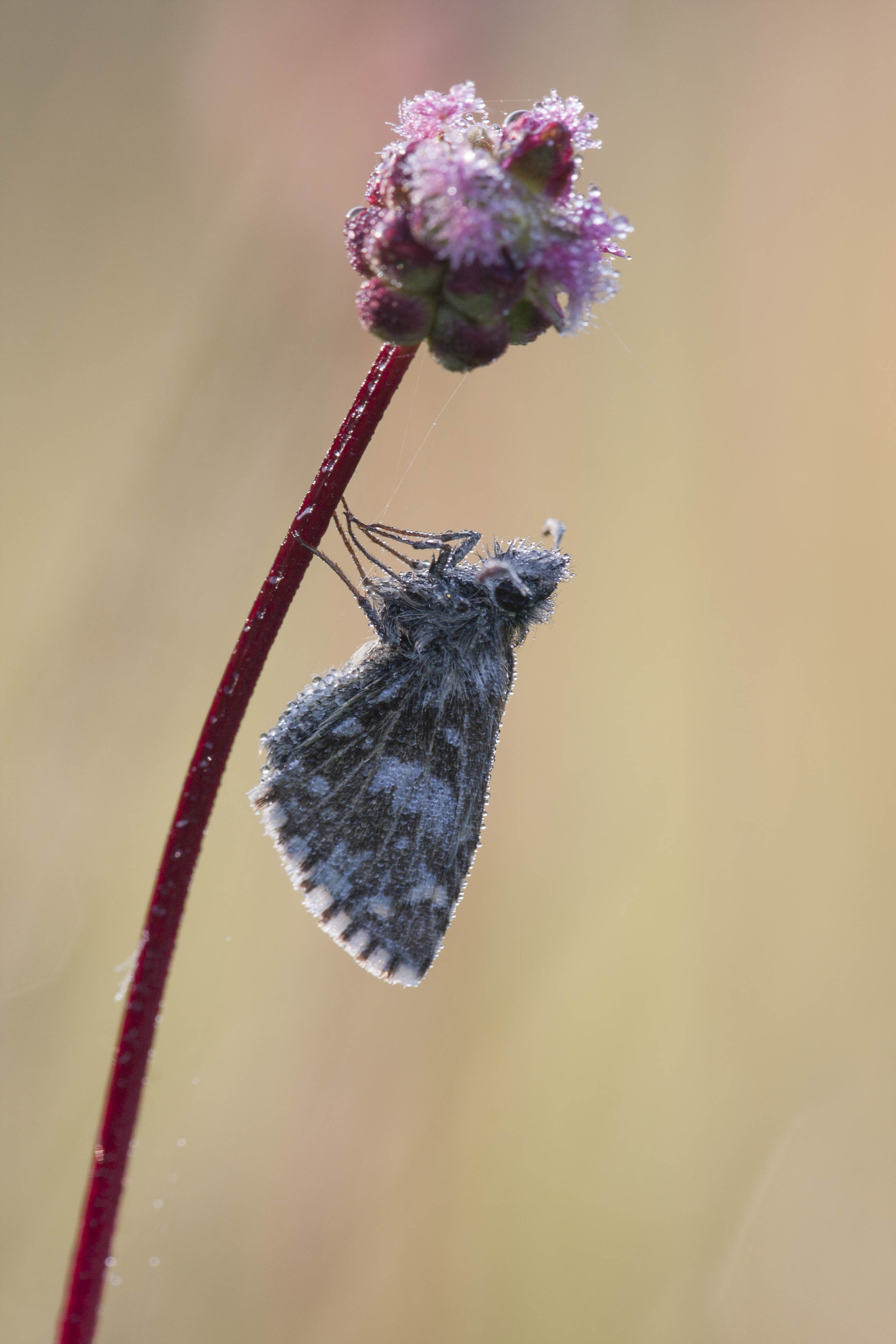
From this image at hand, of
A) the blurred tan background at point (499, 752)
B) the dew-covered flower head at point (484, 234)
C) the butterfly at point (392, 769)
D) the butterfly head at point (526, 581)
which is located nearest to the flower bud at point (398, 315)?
the dew-covered flower head at point (484, 234)

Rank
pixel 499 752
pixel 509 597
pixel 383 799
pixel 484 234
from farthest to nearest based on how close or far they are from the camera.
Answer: pixel 499 752, pixel 509 597, pixel 383 799, pixel 484 234

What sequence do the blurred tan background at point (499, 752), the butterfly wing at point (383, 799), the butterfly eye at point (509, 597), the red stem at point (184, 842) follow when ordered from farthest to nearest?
the blurred tan background at point (499, 752)
the butterfly eye at point (509, 597)
the butterfly wing at point (383, 799)
the red stem at point (184, 842)

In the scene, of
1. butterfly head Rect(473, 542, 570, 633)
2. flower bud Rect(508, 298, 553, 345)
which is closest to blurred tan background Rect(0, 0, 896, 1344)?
butterfly head Rect(473, 542, 570, 633)

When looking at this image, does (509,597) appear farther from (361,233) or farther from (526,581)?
(361,233)

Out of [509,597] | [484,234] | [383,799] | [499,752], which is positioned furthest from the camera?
[499,752]

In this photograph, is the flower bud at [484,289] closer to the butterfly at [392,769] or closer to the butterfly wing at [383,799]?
the butterfly at [392,769]

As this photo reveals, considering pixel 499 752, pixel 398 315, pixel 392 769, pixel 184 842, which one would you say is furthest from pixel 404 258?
pixel 499 752
